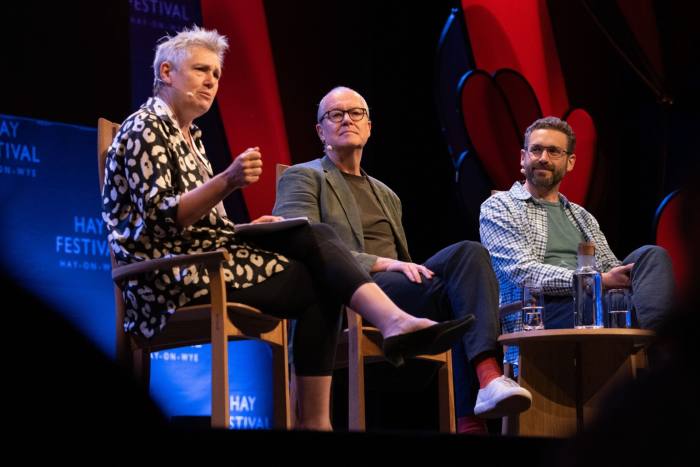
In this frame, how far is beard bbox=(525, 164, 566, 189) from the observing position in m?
3.53

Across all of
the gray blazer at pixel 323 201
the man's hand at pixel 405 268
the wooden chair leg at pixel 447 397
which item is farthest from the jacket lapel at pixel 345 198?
the wooden chair leg at pixel 447 397

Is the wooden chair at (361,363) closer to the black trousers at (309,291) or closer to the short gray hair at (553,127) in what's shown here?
the black trousers at (309,291)

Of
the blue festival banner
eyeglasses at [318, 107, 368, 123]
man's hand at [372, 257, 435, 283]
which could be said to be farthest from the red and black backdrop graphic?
man's hand at [372, 257, 435, 283]

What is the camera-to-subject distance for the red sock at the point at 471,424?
117 inches

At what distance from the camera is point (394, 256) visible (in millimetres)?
3225

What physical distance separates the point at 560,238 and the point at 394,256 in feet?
2.14

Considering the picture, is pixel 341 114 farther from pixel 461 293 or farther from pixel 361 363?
pixel 361 363

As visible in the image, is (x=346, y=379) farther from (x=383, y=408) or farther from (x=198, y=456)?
(x=198, y=456)

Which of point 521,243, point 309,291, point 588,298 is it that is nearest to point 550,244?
point 521,243

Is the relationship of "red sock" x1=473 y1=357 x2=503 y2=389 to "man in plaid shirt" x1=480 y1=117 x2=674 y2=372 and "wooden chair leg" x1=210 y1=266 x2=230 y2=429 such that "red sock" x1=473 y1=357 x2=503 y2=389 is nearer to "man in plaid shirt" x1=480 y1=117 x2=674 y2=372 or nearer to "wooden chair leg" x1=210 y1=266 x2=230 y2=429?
"man in plaid shirt" x1=480 y1=117 x2=674 y2=372

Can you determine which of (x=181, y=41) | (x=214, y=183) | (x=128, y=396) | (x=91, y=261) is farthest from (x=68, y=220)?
(x=128, y=396)

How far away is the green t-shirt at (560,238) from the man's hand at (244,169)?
4.62 ft

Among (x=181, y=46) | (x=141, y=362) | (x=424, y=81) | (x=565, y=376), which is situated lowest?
(x=565, y=376)

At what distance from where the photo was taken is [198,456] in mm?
1192
